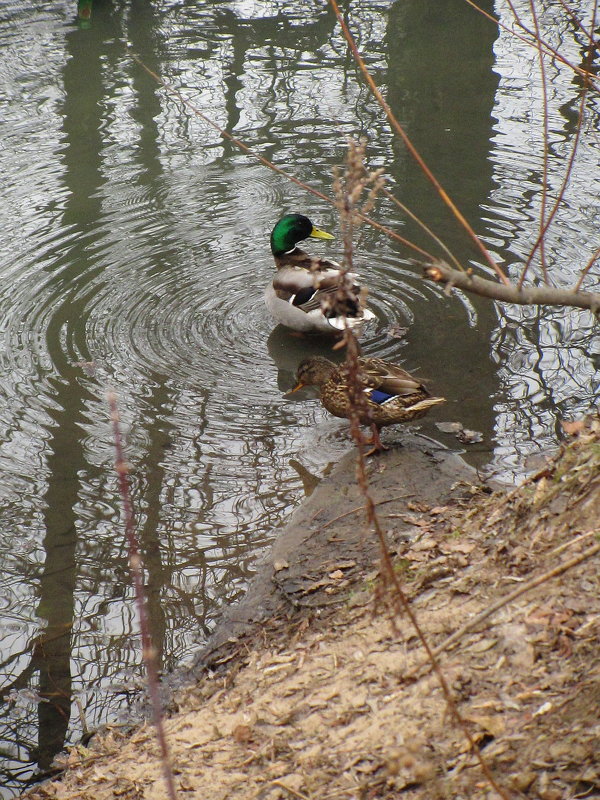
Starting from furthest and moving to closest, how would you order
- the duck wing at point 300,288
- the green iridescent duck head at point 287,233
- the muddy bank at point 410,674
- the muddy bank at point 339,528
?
the green iridescent duck head at point 287,233, the duck wing at point 300,288, the muddy bank at point 339,528, the muddy bank at point 410,674

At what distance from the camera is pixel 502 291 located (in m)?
2.73

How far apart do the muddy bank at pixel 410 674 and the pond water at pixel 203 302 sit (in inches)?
18.4

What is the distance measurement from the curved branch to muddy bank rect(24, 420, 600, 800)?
78 cm

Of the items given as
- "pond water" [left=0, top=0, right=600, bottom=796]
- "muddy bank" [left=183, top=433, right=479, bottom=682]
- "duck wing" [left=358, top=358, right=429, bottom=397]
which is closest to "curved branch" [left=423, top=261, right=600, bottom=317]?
"muddy bank" [left=183, top=433, right=479, bottom=682]

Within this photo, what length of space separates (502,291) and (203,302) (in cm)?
585

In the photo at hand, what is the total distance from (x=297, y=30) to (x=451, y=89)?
388cm

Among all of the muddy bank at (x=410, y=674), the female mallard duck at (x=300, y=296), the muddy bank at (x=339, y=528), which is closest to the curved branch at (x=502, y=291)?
the muddy bank at (x=410, y=674)

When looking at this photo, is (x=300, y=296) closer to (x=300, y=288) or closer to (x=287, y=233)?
(x=300, y=288)

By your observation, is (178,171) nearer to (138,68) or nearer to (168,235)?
(168,235)

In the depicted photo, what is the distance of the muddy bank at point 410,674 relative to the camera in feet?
9.96

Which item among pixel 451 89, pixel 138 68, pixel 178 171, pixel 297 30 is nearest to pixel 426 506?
pixel 178 171

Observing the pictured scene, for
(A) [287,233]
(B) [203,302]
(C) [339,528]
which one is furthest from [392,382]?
(A) [287,233]

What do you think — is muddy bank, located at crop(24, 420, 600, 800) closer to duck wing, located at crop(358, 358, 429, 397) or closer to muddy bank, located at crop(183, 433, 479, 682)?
muddy bank, located at crop(183, 433, 479, 682)

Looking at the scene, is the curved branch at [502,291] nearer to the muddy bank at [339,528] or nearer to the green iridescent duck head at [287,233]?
the muddy bank at [339,528]
